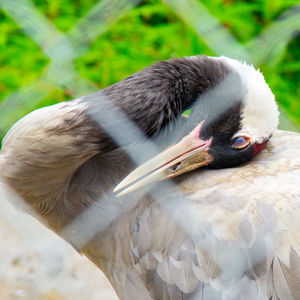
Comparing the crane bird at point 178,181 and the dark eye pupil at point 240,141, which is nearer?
the crane bird at point 178,181

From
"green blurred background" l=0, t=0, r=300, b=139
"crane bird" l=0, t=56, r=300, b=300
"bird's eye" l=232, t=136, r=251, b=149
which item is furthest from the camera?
"green blurred background" l=0, t=0, r=300, b=139

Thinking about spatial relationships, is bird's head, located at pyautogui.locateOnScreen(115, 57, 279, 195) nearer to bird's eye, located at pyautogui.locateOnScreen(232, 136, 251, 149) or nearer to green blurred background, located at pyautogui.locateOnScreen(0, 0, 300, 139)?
bird's eye, located at pyautogui.locateOnScreen(232, 136, 251, 149)

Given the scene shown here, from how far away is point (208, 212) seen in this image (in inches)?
56.4

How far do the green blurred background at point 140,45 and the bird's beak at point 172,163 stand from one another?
0.83m

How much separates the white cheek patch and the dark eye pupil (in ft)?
0.06

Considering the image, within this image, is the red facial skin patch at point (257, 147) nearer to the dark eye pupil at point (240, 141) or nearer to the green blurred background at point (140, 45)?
the dark eye pupil at point (240, 141)

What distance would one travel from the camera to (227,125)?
5.21ft

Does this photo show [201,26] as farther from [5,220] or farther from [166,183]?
[5,220]

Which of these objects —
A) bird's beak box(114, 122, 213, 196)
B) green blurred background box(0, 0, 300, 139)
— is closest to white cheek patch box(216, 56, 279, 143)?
bird's beak box(114, 122, 213, 196)

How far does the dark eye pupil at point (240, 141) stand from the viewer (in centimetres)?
157

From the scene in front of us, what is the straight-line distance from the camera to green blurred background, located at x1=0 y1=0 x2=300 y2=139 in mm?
2393

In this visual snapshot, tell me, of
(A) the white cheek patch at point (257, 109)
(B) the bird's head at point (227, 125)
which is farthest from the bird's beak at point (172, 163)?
(A) the white cheek patch at point (257, 109)

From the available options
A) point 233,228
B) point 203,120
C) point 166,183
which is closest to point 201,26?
point 203,120

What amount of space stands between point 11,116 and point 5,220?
40 centimetres
